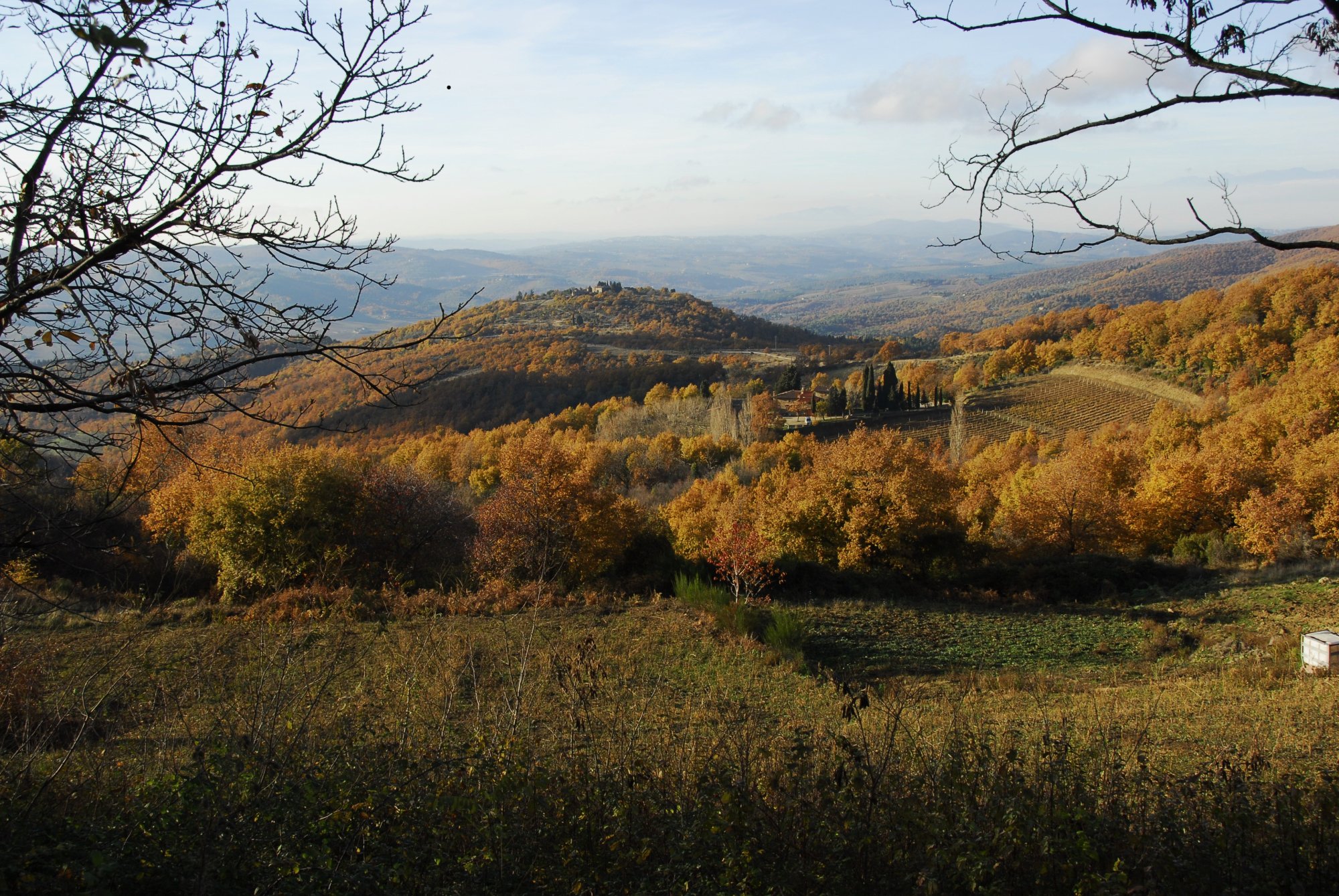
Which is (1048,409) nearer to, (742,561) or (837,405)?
(837,405)

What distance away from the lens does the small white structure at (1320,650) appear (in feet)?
38.3

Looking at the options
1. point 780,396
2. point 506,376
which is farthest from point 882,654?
point 506,376

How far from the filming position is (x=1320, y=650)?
39.1 feet

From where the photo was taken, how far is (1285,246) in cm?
379

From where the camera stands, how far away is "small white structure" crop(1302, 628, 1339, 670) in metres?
11.7

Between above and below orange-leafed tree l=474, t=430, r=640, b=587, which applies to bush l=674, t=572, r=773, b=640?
below

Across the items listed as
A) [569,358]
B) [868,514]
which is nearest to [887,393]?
[569,358]

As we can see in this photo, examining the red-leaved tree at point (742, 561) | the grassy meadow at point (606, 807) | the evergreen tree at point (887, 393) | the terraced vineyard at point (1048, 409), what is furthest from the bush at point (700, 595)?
the evergreen tree at point (887, 393)

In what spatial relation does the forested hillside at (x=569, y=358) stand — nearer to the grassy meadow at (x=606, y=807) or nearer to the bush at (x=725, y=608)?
the bush at (x=725, y=608)

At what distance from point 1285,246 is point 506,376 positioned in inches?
3551

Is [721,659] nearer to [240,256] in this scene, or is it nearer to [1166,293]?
[240,256]

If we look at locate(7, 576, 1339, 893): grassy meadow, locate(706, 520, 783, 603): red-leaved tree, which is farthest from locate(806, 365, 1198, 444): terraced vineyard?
locate(7, 576, 1339, 893): grassy meadow

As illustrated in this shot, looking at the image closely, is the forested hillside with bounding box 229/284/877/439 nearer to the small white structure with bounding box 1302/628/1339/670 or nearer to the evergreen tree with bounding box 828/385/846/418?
the evergreen tree with bounding box 828/385/846/418

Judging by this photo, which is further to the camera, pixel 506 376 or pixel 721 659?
A: pixel 506 376
